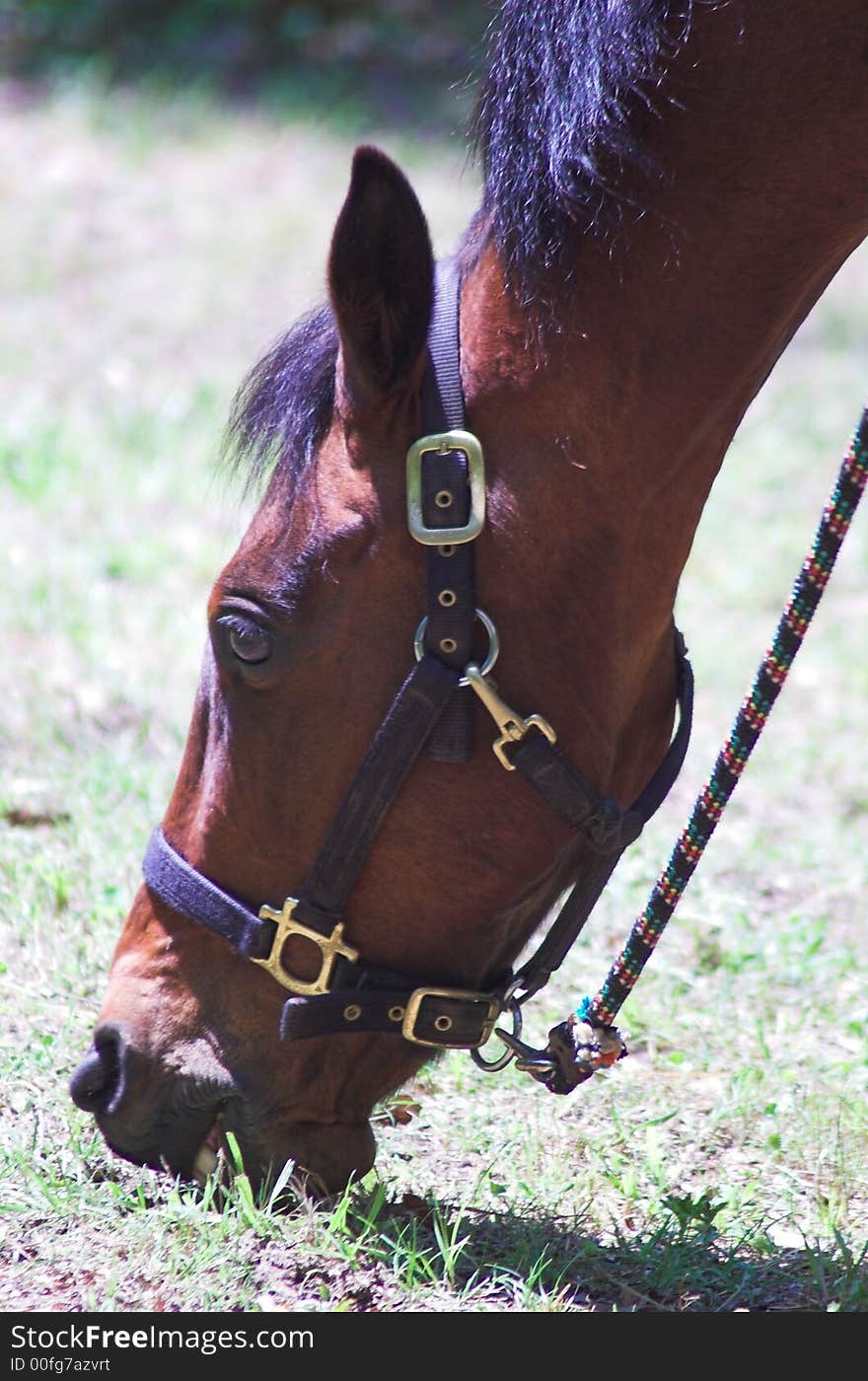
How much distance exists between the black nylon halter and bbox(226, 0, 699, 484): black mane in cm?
14

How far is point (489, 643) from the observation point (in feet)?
7.29

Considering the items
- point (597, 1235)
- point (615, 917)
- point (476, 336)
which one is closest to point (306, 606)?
point (476, 336)

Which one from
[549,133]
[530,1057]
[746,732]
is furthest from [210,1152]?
[549,133]

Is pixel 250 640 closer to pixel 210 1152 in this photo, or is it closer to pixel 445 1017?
pixel 445 1017

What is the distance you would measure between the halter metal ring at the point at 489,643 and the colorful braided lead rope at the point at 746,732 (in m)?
0.54

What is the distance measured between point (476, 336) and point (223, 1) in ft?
33.7

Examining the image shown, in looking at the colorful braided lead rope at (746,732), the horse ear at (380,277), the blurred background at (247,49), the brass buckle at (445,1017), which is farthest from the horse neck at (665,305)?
the blurred background at (247,49)

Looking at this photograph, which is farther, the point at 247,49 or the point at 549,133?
the point at 247,49

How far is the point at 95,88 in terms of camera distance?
10625mm

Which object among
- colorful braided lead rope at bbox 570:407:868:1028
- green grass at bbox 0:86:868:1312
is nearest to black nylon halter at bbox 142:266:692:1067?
colorful braided lead rope at bbox 570:407:868:1028

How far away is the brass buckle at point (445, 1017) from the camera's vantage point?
2348mm

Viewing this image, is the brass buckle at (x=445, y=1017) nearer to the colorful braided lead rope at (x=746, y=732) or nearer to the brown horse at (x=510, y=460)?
the brown horse at (x=510, y=460)

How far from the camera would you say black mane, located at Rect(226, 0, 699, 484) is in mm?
2189

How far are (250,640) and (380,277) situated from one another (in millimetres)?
550
